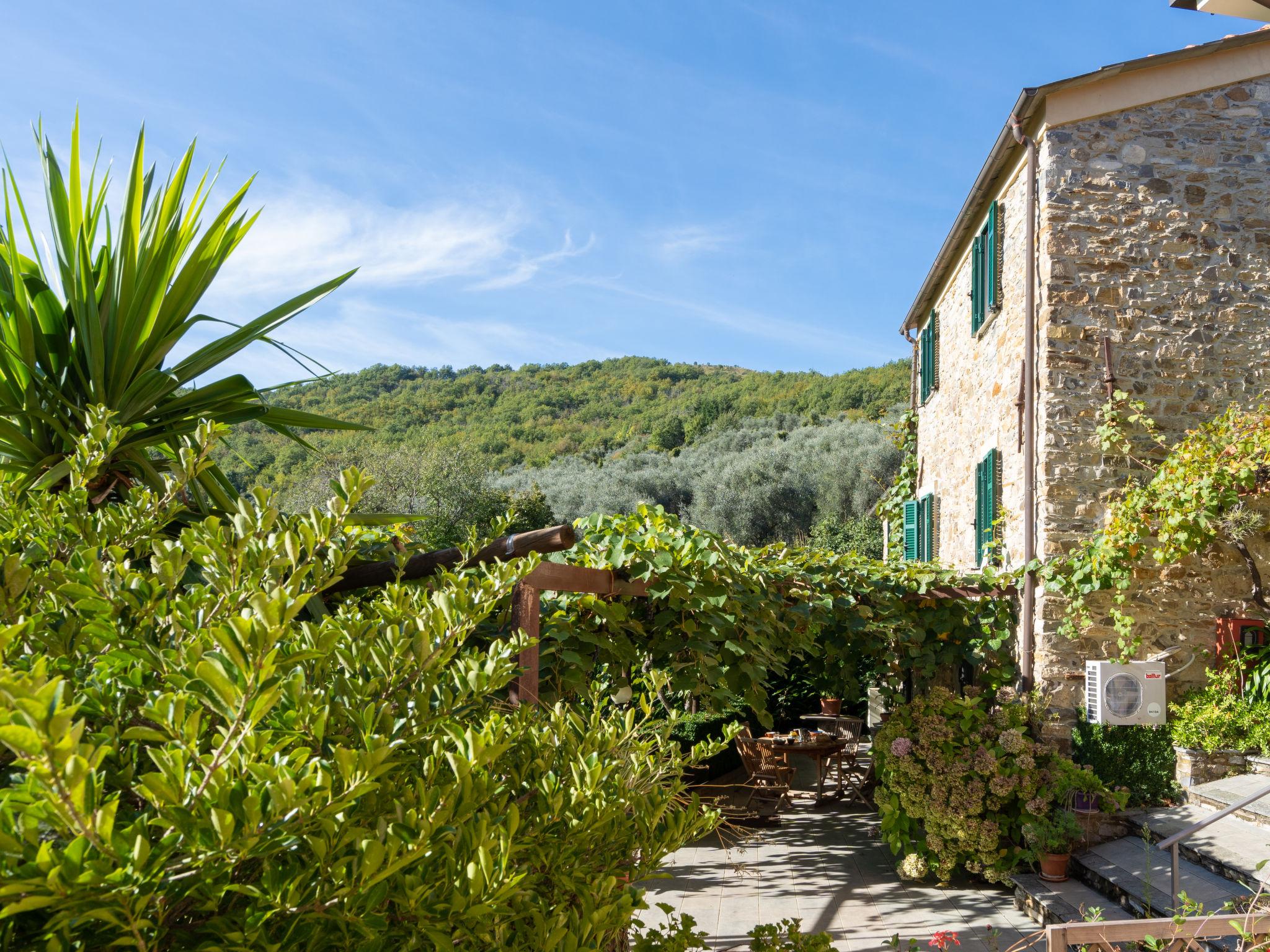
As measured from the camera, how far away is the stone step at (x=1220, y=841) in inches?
194

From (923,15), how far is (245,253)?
707cm

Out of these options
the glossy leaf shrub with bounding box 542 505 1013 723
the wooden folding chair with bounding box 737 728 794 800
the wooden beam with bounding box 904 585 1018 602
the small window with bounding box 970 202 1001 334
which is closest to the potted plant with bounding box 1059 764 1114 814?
the wooden beam with bounding box 904 585 1018 602

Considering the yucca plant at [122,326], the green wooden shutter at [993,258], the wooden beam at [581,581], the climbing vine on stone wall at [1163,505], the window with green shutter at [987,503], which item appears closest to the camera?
the yucca plant at [122,326]

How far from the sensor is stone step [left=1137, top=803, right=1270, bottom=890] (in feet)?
16.2

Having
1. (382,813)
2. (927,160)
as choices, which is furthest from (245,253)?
(927,160)

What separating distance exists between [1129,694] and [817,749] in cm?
325

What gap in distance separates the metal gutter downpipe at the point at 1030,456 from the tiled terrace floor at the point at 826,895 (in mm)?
1814

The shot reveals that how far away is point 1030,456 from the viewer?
22.7 ft

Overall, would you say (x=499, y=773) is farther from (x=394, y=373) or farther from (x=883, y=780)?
(x=394, y=373)

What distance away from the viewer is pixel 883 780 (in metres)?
6.51

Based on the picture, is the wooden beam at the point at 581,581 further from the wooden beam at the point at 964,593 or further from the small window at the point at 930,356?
the small window at the point at 930,356

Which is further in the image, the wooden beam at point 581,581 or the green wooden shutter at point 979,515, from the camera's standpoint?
the green wooden shutter at point 979,515

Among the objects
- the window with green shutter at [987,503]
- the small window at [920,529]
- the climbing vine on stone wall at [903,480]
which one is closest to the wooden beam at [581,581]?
the window with green shutter at [987,503]

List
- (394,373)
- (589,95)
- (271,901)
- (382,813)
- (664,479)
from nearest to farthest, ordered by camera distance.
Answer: (271,901), (382,813), (589,95), (664,479), (394,373)
